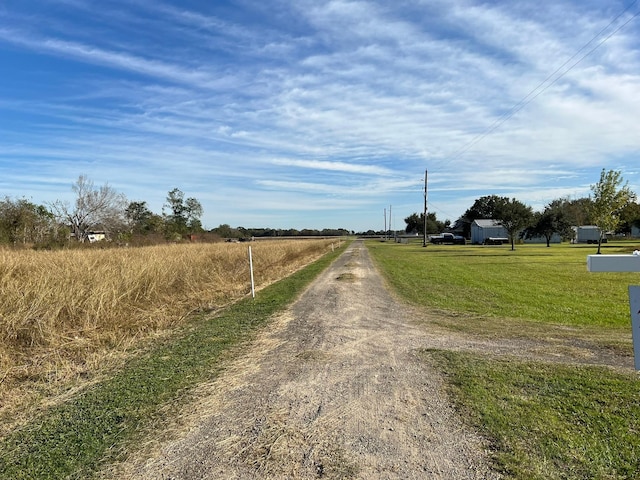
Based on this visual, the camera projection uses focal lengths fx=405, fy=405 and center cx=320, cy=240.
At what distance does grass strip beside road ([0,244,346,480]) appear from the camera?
3186 millimetres

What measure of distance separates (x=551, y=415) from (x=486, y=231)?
74.8m

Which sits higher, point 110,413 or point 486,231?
point 486,231

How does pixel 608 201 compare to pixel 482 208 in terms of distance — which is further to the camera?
pixel 482 208

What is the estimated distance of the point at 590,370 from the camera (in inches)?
201

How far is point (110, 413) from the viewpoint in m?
4.08

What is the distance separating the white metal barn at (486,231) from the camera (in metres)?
71.9

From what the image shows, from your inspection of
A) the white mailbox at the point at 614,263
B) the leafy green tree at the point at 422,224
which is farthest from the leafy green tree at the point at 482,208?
the white mailbox at the point at 614,263

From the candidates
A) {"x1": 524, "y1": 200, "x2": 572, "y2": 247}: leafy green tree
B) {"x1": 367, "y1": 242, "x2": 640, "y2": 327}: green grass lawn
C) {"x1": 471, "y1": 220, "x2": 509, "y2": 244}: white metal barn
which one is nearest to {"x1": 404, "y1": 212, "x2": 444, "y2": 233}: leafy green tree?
{"x1": 471, "y1": 220, "x2": 509, "y2": 244}: white metal barn

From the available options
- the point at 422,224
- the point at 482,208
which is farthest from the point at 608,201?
the point at 422,224

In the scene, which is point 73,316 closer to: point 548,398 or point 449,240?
point 548,398

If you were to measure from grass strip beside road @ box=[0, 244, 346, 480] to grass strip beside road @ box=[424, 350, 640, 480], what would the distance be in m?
3.09

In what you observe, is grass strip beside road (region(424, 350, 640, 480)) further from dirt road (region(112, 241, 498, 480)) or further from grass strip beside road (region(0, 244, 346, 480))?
grass strip beside road (region(0, 244, 346, 480))

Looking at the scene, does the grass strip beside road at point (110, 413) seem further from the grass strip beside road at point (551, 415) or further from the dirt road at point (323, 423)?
the grass strip beside road at point (551, 415)

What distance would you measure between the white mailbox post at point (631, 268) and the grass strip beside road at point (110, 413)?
3.94 metres
